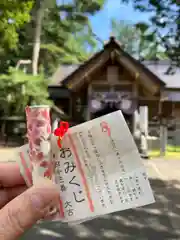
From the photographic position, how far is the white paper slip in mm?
1171

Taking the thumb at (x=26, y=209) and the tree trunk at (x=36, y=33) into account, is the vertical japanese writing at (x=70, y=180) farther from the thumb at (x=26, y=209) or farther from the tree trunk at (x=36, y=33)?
the tree trunk at (x=36, y=33)

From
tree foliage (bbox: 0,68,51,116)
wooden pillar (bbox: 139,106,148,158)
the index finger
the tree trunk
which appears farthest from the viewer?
the tree trunk

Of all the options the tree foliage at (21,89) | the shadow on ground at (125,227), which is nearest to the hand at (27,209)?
the shadow on ground at (125,227)

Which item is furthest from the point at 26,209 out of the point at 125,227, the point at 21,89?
the point at 21,89

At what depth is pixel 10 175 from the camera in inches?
59.1

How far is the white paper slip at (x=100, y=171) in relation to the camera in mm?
1171

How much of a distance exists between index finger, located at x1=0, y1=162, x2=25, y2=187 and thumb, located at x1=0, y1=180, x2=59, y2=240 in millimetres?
308

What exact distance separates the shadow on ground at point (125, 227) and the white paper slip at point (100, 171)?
237 centimetres

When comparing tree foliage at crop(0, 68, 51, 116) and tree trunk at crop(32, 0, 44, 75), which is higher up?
tree trunk at crop(32, 0, 44, 75)

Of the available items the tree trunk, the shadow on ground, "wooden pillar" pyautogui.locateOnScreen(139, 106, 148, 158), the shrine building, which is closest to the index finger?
the shadow on ground

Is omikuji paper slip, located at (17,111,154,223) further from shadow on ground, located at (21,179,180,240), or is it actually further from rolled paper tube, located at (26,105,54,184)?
shadow on ground, located at (21,179,180,240)

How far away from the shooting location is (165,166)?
7926 millimetres

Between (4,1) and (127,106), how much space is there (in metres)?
7.56

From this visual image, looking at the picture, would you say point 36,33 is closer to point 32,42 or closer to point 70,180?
point 32,42
